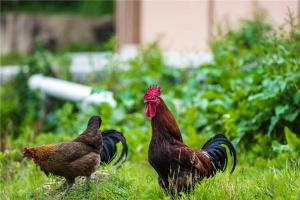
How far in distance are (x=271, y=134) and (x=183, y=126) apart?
1374 millimetres

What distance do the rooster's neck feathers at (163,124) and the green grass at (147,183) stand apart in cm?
45

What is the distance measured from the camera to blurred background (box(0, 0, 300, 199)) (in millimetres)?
6570

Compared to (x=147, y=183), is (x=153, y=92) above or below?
above

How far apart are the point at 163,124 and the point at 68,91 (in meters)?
5.78

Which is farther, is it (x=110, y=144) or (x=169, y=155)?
(x=110, y=144)

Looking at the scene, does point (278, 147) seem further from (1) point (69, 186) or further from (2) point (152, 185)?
(1) point (69, 186)

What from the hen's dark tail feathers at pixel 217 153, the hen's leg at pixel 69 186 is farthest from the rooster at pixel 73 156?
the hen's dark tail feathers at pixel 217 153

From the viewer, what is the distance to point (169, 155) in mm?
5465

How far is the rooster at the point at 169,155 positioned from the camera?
547cm

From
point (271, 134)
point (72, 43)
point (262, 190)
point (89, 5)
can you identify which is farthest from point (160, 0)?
point (89, 5)

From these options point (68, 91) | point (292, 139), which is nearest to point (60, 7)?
point (68, 91)

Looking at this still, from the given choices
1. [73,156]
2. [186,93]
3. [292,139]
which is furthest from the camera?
[186,93]

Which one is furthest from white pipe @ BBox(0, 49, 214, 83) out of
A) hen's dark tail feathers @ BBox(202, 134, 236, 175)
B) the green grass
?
hen's dark tail feathers @ BBox(202, 134, 236, 175)

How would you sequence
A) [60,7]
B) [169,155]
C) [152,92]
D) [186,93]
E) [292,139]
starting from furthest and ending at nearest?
[60,7] < [186,93] < [292,139] < [152,92] < [169,155]
